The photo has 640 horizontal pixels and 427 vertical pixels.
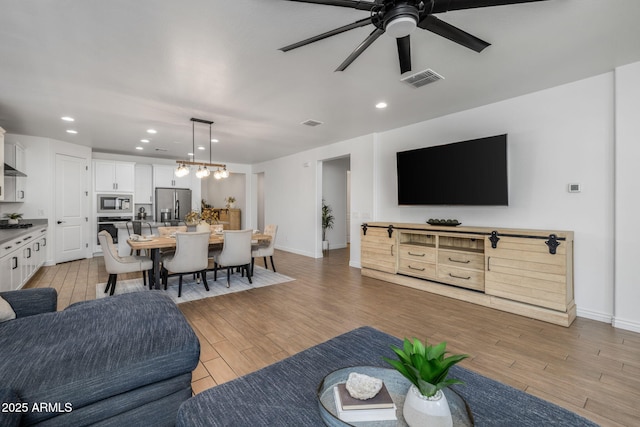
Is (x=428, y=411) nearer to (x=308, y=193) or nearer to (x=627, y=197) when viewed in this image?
(x=627, y=197)

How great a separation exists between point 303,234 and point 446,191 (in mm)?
3999

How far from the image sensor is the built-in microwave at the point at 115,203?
23.1 ft

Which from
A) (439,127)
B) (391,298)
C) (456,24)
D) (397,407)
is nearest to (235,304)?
(391,298)

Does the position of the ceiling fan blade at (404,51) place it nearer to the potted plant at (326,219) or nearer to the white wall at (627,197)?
the white wall at (627,197)

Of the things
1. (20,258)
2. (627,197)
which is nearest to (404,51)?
(627,197)

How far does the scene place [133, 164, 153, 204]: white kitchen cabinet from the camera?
763cm

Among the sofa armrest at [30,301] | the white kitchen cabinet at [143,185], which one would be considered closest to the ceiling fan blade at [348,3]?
the sofa armrest at [30,301]

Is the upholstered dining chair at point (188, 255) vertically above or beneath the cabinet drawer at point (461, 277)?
above

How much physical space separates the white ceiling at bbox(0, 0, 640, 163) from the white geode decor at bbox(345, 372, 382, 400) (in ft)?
7.48

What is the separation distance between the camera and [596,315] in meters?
3.19

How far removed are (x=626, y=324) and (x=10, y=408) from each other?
4706 millimetres

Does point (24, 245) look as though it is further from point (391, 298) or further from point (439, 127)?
point (439, 127)

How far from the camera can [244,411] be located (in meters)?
1.04

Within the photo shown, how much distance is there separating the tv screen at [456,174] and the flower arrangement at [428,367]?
336cm
